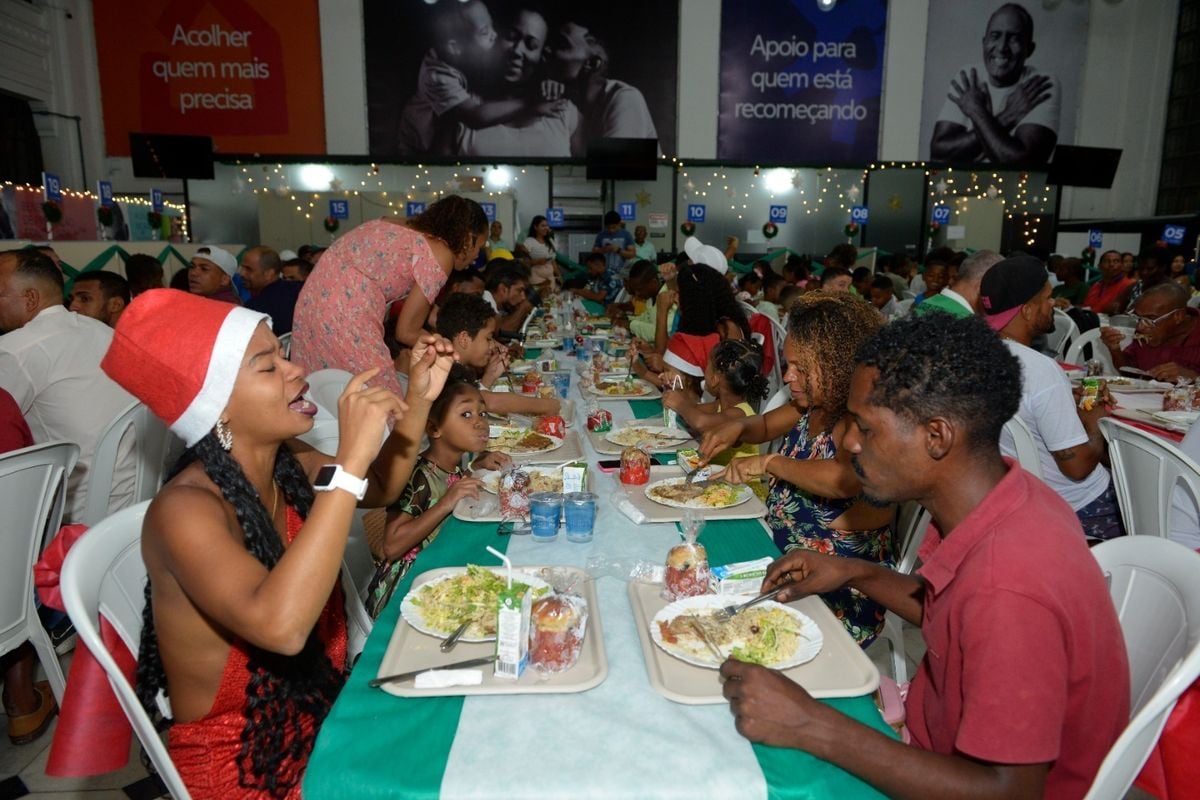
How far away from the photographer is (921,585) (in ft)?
5.96

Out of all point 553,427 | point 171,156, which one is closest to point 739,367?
point 553,427

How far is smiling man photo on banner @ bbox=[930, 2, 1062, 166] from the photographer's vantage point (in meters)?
13.9

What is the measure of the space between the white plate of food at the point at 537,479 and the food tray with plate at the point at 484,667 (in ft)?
2.76

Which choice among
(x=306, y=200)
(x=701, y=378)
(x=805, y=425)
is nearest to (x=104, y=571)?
(x=805, y=425)

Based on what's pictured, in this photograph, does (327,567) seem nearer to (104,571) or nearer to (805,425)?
(104,571)

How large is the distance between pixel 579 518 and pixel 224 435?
961mm

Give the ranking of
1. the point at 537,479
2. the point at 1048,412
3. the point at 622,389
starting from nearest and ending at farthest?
the point at 537,479 → the point at 1048,412 → the point at 622,389

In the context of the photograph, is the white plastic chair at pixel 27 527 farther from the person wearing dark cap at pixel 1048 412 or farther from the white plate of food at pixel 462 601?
the person wearing dark cap at pixel 1048 412

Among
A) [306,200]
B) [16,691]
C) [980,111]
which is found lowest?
[16,691]

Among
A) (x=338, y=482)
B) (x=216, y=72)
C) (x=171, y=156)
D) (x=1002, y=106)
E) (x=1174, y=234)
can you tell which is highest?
(x=216, y=72)

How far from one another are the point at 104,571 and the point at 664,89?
13.8 m

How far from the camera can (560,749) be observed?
4.03 ft

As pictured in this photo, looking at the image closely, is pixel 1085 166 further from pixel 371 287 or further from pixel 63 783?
pixel 63 783

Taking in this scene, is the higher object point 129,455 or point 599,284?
point 599,284
